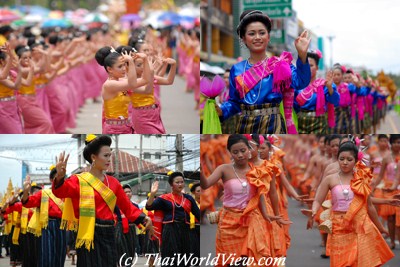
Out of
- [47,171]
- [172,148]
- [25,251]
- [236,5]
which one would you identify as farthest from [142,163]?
[236,5]

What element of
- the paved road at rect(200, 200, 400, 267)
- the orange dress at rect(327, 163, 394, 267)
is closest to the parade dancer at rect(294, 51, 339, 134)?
the paved road at rect(200, 200, 400, 267)

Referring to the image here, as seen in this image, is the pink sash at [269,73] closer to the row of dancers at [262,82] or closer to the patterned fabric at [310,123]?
the row of dancers at [262,82]

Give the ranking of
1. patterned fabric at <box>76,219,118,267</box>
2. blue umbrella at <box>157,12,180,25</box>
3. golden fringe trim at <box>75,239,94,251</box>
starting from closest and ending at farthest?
golden fringe trim at <box>75,239,94,251</box> → patterned fabric at <box>76,219,118,267</box> → blue umbrella at <box>157,12,180,25</box>

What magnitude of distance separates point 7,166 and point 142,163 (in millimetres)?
1311

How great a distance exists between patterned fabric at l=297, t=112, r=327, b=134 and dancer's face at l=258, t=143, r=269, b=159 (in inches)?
67.1

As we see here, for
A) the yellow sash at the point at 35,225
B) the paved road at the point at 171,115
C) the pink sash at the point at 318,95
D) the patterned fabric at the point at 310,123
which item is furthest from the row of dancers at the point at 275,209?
the paved road at the point at 171,115

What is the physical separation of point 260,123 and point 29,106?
4842 millimetres

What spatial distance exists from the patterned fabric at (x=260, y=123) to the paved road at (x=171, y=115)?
17.8 feet

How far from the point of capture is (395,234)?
1198 cm

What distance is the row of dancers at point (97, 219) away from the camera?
7949 millimetres

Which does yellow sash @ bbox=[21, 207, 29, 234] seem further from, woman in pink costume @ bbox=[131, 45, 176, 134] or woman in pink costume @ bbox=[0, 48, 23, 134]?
woman in pink costume @ bbox=[131, 45, 176, 134]

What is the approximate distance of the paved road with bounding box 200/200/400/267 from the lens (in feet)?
32.7

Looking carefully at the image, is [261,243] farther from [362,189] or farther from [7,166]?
[7,166]

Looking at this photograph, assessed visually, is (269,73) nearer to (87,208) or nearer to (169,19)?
(87,208)
